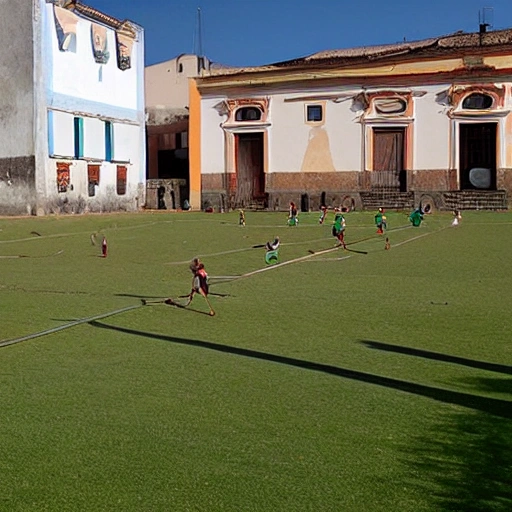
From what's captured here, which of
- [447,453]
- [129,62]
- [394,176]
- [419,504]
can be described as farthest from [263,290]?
[129,62]

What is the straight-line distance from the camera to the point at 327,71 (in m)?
28.7

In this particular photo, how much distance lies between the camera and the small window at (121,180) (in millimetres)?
30481

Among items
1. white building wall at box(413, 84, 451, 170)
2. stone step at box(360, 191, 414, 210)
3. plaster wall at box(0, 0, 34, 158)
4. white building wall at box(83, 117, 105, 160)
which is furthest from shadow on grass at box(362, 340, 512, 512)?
white building wall at box(83, 117, 105, 160)

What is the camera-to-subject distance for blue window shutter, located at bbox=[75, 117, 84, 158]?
91.7 ft

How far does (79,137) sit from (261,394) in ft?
81.3

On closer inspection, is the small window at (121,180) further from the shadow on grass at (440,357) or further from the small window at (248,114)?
the shadow on grass at (440,357)

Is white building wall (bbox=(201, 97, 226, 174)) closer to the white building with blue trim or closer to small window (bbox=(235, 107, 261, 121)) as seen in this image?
small window (bbox=(235, 107, 261, 121))

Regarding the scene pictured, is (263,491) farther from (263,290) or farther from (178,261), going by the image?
(178,261)

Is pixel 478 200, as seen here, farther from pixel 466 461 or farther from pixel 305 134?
pixel 466 461

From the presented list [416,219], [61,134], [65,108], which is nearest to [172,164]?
[61,134]

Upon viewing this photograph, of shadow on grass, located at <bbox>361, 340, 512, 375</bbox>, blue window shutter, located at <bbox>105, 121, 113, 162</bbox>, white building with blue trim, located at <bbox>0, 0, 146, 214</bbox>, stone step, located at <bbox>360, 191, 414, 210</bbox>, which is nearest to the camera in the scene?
shadow on grass, located at <bbox>361, 340, 512, 375</bbox>

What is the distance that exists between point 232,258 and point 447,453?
858 centimetres

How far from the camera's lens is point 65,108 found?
27.1 metres

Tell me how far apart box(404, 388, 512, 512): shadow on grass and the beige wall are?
37.7 meters
